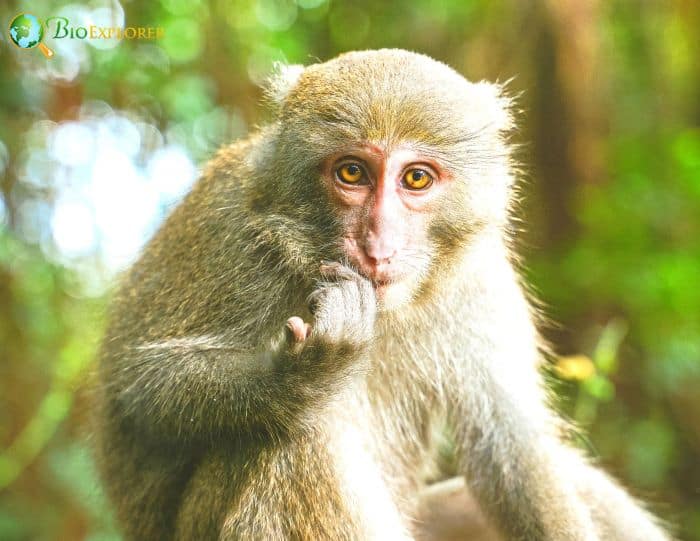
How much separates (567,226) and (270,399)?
6.97m

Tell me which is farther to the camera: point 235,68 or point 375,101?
point 235,68

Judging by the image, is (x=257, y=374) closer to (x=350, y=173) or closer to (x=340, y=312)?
(x=340, y=312)

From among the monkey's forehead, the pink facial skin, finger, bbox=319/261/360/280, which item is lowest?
finger, bbox=319/261/360/280

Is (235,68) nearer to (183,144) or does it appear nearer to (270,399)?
(183,144)

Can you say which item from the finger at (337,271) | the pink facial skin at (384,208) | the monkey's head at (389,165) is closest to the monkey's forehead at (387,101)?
the monkey's head at (389,165)

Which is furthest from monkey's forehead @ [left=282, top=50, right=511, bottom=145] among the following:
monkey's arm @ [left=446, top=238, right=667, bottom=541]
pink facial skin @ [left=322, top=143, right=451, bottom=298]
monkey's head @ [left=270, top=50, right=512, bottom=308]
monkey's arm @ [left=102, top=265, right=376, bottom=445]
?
monkey's arm @ [left=446, top=238, right=667, bottom=541]

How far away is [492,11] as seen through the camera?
11.2 metres

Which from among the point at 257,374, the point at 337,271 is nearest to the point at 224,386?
the point at 257,374

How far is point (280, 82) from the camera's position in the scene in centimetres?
482

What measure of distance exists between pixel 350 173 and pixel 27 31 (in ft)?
12.5

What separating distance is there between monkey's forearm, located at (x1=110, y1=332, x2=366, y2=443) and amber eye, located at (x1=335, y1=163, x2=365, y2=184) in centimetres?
84

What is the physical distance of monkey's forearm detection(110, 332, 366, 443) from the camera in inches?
156

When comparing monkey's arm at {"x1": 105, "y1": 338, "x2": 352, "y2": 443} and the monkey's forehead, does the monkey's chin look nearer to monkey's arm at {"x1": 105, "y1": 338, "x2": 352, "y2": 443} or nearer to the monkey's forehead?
monkey's arm at {"x1": 105, "y1": 338, "x2": 352, "y2": 443}

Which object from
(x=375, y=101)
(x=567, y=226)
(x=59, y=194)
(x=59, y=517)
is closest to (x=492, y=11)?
(x=567, y=226)
